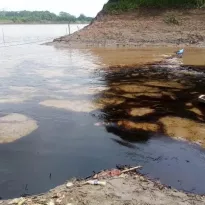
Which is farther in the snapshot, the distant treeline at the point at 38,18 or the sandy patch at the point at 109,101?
the distant treeline at the point at 38,18

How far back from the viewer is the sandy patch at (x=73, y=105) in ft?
42.1

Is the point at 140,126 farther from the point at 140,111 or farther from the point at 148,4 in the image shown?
the point at 148,4

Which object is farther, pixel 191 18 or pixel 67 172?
pixel 191 18

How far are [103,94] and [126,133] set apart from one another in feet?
17.0

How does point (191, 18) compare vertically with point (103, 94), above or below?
above

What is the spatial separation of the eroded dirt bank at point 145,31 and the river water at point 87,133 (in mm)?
17837

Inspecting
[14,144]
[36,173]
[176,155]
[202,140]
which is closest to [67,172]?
[36,173]

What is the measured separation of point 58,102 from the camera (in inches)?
545

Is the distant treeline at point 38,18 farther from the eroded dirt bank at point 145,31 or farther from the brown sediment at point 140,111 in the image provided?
the brown sediment at point 140,111

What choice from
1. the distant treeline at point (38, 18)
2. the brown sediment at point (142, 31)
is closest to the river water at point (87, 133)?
the brown sediment at point (142, 31)

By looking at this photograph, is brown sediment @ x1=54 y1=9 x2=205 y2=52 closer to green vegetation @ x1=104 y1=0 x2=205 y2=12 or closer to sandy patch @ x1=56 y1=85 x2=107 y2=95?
green vegetation @ x1=104 y1=0 x2=205 y2=12

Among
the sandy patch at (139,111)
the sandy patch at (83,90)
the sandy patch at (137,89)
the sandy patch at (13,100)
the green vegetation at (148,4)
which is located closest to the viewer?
the sandy patch at (139,111)

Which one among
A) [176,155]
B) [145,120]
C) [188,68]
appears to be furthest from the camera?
[188,68]

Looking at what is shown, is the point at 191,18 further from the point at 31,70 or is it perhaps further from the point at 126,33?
the point at 31,70
